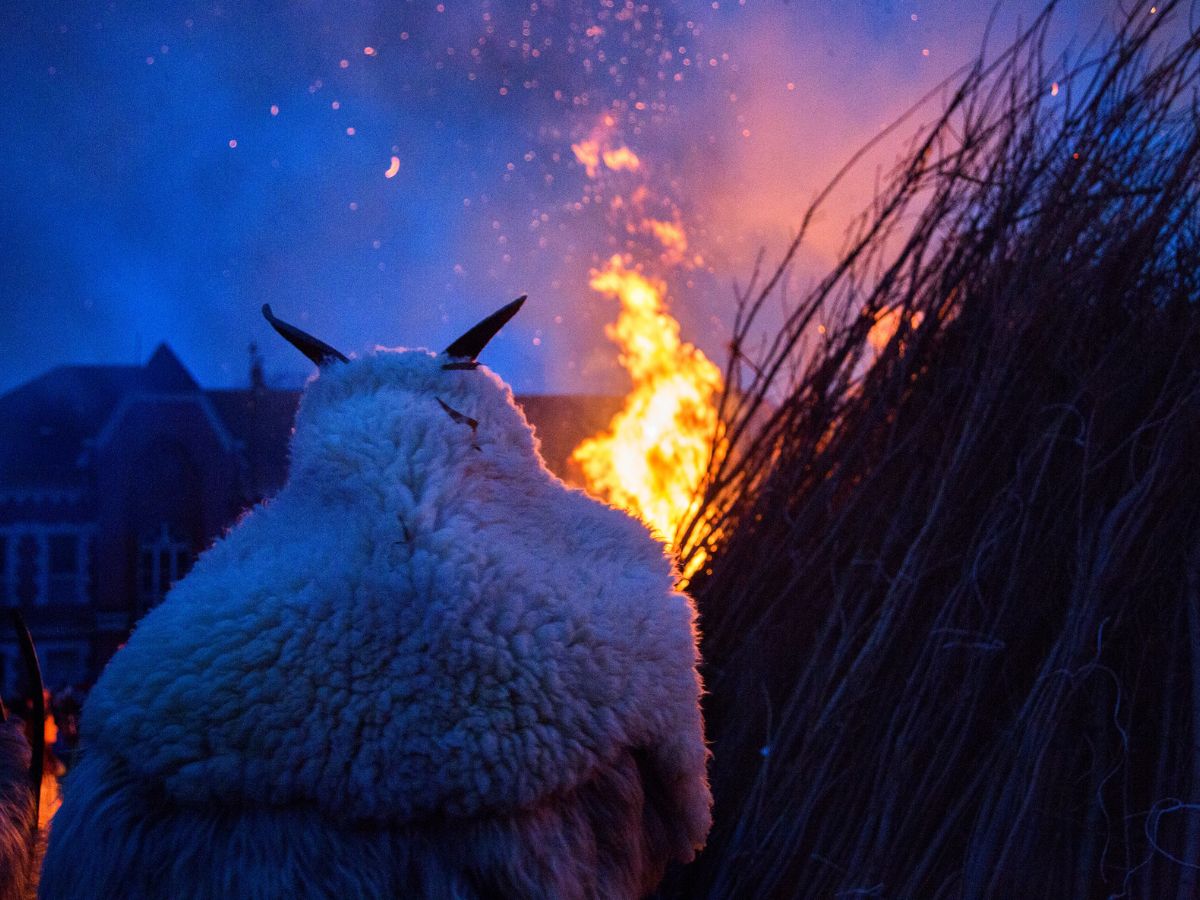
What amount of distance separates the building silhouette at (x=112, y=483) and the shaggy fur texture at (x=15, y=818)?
10.7 meters

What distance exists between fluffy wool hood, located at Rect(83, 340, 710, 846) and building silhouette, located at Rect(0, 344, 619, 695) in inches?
431

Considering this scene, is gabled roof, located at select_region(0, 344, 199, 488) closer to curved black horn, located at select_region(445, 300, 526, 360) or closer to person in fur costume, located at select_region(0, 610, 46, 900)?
person in fur costume, located at select_region(0, 610, 46, 900)

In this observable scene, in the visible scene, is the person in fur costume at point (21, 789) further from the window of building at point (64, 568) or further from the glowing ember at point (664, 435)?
the window of building at point (64, 568)

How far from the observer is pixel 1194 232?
1.54 metres

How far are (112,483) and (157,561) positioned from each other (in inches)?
53.5

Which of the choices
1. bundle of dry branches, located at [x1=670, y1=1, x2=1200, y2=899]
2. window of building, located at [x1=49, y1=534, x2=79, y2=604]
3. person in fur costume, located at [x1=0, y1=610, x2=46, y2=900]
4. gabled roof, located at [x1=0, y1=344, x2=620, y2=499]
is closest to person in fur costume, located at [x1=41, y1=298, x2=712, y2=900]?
person in fur costume, located at [x1=0, y1=610, x2=46, y2=900]

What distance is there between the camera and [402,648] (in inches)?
28.3

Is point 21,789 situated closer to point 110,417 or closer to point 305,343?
point 305,343

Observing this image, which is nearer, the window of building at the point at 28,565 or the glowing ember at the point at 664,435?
the glowing ember at the point at 664,435

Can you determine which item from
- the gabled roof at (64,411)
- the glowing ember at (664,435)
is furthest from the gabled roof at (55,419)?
the glowing ember at (664,435)

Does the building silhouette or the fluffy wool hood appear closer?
the fluffy wool hood

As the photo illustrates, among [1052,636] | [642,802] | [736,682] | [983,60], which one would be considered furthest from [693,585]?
[983,60]

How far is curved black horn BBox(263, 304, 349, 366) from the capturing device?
2.84ft

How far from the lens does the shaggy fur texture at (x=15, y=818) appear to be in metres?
1.04
